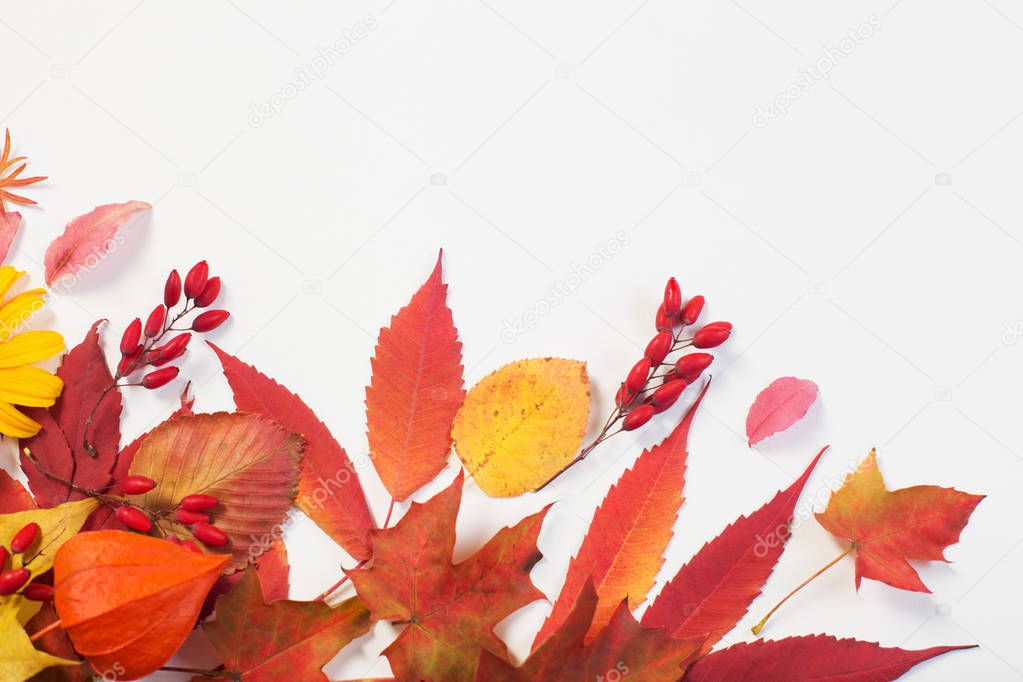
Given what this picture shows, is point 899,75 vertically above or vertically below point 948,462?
above

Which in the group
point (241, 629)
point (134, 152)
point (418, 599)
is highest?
point (134, 152)

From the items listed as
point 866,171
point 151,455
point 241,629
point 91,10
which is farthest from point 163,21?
point 866,171

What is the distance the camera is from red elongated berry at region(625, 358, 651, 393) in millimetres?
958

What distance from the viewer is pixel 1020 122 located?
1057 millimetres

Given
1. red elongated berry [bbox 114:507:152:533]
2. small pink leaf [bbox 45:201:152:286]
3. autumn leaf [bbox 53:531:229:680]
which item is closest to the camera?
autumn leaf [bbox 53:531:229:680]

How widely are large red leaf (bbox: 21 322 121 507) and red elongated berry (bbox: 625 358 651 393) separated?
1.83ft

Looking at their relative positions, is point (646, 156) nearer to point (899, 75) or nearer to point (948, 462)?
point (899, 75)

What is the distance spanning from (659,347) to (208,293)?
0.50m

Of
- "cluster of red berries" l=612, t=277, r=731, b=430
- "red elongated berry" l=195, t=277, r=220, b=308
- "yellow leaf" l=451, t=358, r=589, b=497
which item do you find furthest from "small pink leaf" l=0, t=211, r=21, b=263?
"cluster of red berries" l=612, t=277, r=731, b=430

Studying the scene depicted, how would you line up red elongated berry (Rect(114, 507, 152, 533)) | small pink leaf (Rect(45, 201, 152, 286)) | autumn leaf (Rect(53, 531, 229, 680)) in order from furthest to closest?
1. small pink leaf (Rect(45, 201, 152, 286))
2. red elongated berry (Rect(114, 507, 152, 533))
3. autumn leaf (Rect(53, 531, 229, 680))

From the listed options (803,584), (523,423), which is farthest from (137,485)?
(803,584)

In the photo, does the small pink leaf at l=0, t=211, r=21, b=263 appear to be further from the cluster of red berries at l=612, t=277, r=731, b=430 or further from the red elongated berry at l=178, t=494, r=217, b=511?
the cluster of red berries at l=612, t=277, r=731, b=430

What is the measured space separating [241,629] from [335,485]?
17 cm

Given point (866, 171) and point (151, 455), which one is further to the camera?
point (866, 171)
